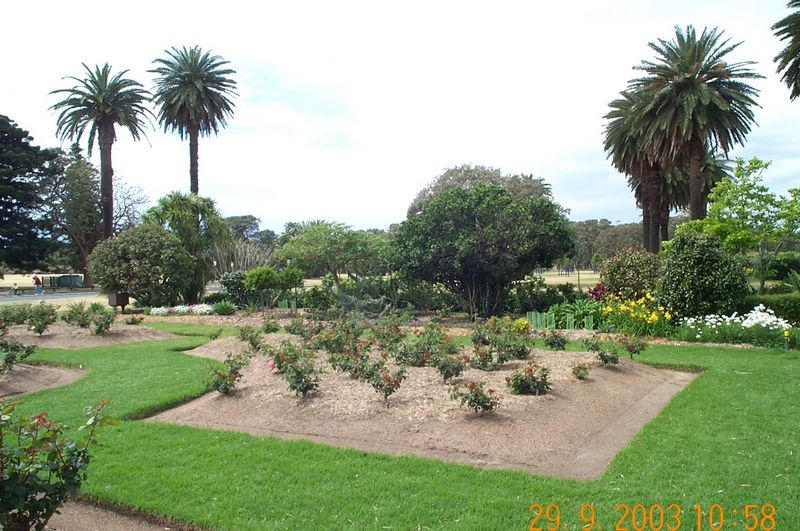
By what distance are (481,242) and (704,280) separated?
209 inches

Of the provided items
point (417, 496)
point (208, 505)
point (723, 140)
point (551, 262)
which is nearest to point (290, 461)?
point (208, 505)

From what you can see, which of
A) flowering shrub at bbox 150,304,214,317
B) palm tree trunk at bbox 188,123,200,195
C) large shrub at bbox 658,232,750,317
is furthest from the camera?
palm tree trunk at bbox 188,123,200,195

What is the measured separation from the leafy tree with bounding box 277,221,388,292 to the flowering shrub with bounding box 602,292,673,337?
7.48 metres

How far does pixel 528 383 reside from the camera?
6.99 m

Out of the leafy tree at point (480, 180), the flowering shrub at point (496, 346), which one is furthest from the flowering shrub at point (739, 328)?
the leafy tree at point (480, 180)

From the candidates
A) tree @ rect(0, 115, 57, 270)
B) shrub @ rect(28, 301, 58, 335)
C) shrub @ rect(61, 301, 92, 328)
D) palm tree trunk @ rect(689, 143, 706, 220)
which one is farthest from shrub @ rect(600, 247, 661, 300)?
tree @ rect(0, 115, 57, 270)

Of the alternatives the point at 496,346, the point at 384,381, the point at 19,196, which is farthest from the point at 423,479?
the point at 19,196

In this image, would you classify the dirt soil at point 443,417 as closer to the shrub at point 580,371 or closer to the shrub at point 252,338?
the shrub at point 580,371

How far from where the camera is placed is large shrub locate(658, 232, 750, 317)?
12383 mm

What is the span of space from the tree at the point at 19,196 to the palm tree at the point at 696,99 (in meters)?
40.9

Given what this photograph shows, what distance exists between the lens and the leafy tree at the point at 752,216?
16.8 m

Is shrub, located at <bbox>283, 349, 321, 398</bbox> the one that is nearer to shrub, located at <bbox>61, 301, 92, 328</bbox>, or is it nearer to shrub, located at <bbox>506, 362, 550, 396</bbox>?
shrub, located at <bbox>506, 362, 550, 396</bbox>
